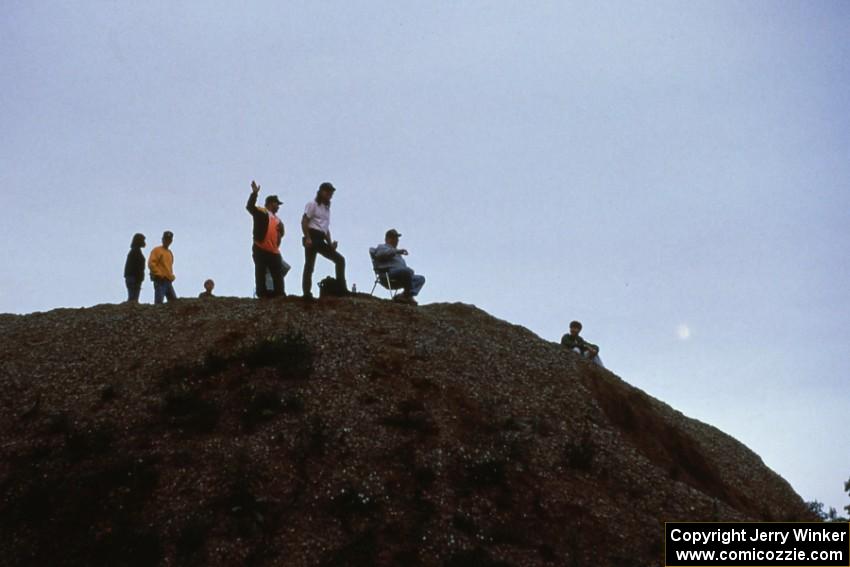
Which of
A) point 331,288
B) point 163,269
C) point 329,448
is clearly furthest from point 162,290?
point 329,448

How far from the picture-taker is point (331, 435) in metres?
14.2

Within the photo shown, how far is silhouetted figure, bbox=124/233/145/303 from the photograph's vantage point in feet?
69.3

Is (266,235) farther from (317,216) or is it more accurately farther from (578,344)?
(578,344)

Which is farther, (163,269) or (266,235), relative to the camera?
(163,269)

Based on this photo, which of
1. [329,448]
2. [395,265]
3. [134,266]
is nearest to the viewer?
[329,448]

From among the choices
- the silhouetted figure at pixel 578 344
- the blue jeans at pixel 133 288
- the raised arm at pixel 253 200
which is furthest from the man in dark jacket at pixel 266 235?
the silhouetted figure at pixel 578 344

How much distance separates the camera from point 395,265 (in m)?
19.8

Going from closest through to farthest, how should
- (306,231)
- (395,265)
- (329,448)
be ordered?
(329,448) → (306,231) → (395,265)

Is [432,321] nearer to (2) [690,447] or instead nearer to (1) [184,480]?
(2) [690,447]

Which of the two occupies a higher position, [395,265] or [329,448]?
[395,265]

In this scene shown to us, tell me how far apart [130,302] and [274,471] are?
971 centimetres

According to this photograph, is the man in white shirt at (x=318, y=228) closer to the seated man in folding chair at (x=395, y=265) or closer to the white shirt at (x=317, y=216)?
the white shirt at (x=317, y=216)

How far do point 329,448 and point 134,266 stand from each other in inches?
391

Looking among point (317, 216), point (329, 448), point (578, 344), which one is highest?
point (317, 216)
